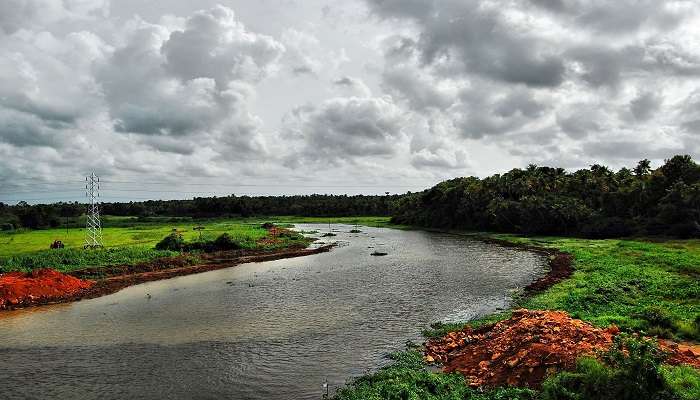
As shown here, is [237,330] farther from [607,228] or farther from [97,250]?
[607,228]

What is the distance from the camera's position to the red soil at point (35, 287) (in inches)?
1494

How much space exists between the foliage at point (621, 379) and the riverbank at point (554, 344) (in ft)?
0.14

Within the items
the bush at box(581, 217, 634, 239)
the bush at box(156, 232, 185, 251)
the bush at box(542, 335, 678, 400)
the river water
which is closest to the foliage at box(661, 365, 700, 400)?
the bush at box(542, 335, 678, 400)

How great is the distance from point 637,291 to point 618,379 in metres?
23.0

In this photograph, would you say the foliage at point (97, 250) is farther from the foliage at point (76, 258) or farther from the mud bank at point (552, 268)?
the mud bank at point (552, 268)

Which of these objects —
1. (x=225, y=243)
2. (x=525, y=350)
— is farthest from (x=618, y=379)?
(x=225, y=243)

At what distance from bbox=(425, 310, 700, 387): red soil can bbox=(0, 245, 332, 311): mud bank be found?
34955 mm

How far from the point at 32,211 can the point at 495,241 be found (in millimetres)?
120416

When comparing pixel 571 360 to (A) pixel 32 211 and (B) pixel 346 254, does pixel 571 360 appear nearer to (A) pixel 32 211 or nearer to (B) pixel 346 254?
(B) pixel 346 254

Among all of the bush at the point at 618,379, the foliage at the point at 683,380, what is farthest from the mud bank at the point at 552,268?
the bush at the point at 618,379

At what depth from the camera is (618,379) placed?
1409cm

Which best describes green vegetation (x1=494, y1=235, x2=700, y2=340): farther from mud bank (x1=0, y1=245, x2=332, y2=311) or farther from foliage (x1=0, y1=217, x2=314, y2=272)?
foliage (x1=0, y1=217, x2=314, y2=272)

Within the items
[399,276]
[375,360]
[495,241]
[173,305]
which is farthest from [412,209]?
[375,360]

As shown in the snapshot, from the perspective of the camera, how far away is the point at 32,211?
121 meters
